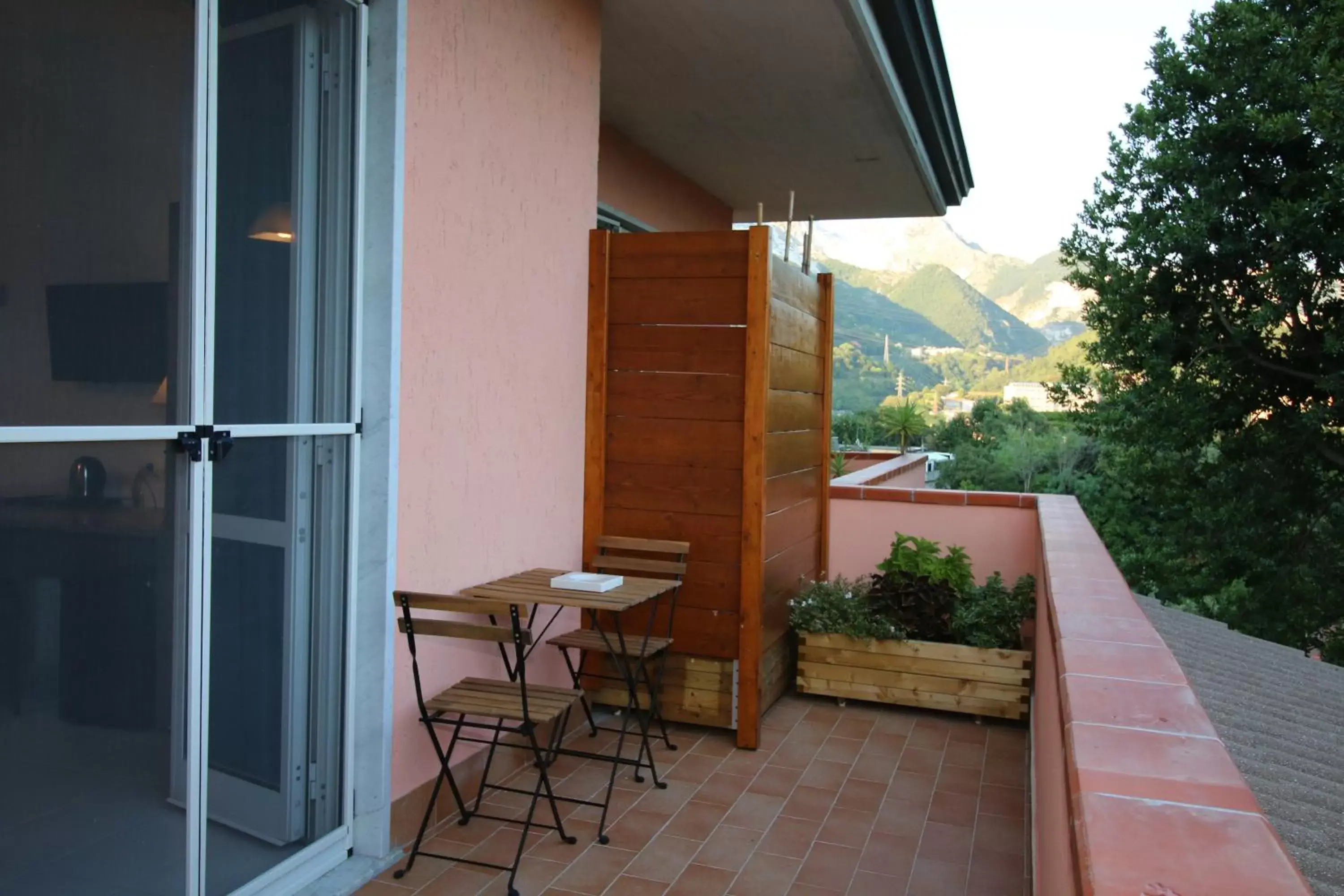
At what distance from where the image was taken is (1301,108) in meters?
11.1

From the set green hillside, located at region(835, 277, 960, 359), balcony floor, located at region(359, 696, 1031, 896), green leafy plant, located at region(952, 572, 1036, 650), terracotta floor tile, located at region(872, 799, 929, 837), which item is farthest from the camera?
green hillside, located at region(835, 277, 960, 359)

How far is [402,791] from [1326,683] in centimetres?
403

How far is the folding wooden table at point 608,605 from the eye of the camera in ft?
12.9

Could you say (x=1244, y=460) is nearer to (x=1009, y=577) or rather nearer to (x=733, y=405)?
(x=1009, y=577)

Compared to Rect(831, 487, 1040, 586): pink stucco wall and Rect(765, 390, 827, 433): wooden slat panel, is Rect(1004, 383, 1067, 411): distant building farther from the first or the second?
Rect(765, 390, 827, 433): wooden slat panel

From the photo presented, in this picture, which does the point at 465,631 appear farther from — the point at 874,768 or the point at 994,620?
the point at 994,620

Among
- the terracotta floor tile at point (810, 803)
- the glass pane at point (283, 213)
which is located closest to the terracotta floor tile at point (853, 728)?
the terracotta floor tile at point (810, 803)

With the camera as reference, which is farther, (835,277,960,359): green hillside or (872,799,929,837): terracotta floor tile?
(835,277,960,359): green hillside

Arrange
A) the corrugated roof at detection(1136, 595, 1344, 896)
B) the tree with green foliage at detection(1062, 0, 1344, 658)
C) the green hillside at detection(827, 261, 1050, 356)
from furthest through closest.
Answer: the green hillside at detection(827, 261, 1050, 356)
the tree with green foliage at detection(1062, 0, 1344, 658)
the corrugated roof at detection(1136, 595, 1344, 896)

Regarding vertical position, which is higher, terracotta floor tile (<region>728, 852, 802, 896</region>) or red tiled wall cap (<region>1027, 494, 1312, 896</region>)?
red tiled wall cap (<region>1027, 494, 1312, 896</region>)

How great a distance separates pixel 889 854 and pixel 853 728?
158 centimetres

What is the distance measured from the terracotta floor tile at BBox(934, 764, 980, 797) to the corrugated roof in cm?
104

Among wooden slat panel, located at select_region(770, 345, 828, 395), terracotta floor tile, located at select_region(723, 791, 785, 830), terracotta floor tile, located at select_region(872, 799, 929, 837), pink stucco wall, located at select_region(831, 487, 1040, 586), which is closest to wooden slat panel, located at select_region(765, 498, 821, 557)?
wooden slat panel, located at select_region(770, 345, 828, 395)

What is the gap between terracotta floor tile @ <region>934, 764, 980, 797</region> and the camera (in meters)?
4.56
